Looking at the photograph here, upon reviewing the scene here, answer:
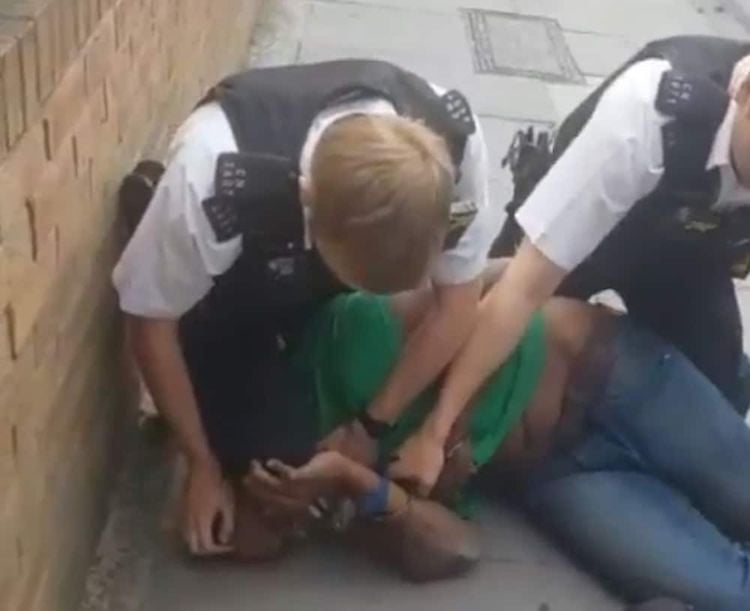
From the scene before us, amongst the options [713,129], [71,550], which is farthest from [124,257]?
[713,129]

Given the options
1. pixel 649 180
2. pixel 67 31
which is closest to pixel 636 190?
pixel 649 180

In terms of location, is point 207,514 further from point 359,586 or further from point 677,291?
point 677,291

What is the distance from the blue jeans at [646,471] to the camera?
2465 millimetres

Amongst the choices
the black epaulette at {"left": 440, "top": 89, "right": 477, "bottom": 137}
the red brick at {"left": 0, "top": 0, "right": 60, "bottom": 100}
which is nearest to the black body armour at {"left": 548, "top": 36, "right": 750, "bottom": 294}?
the black epaulette at {"left": 440, "top": 89, "right": 477, "bottom": 137}

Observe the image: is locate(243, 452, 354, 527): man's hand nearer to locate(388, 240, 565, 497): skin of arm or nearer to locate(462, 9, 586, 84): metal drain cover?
locate(388, 240, 565, 497): skin of arm

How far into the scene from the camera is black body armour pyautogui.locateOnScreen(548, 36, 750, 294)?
2.32 meters

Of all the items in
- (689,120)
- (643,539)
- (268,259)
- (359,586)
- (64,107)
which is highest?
(64,107)

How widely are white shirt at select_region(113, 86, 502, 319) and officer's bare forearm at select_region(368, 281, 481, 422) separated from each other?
34 cm

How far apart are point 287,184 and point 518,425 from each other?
0.65m

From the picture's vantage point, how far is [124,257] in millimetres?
2215

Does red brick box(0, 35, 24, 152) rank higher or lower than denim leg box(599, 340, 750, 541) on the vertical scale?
higher

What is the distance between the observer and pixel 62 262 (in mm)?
1956

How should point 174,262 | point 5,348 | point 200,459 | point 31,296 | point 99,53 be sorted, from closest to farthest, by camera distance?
1. point 5,348
2. point 31,296
3. point 99,53
4. point 174,262
5. point 200,459

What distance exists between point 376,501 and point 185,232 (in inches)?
20.5
